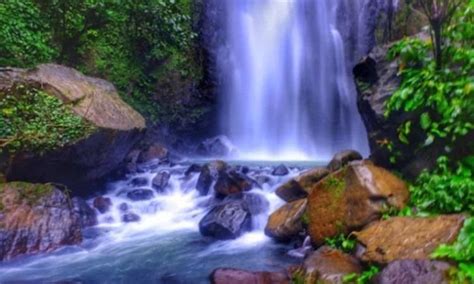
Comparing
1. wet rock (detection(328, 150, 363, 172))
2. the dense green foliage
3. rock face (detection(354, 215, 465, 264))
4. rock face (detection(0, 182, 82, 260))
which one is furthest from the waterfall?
rock face (detection(354, 215, 465, 264))

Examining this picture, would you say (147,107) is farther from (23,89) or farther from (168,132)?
(23,89)

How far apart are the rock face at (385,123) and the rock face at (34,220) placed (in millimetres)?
5081

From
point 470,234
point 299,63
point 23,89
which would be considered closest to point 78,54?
point 23,89

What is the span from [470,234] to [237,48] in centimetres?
1388

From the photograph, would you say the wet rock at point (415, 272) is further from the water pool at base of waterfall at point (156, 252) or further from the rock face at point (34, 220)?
the rock face at point (34, 220)

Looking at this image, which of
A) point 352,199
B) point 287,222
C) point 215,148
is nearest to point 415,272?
point 352,199

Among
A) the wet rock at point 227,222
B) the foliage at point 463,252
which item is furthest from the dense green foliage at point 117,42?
the foliage at point 463,252

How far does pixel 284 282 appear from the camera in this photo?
538 centimetres

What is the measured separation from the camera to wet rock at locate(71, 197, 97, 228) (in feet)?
27.6

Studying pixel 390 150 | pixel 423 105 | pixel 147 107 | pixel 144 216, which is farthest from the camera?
pixel 147 107

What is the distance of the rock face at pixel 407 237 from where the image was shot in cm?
463

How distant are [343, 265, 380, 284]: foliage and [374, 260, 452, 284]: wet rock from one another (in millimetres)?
280

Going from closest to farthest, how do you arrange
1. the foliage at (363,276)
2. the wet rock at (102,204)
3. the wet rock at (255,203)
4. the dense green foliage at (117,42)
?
1. the foliage at (363,276)
2. the wet rock at (255,203)
3. the wet rock at (102,204)
4. the dense green foliage at (117,42)

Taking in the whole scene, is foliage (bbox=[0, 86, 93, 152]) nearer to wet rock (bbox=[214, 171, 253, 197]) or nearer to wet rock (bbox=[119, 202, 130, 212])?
Result: wet rock (bbox=[119, 202, 130, 212])
